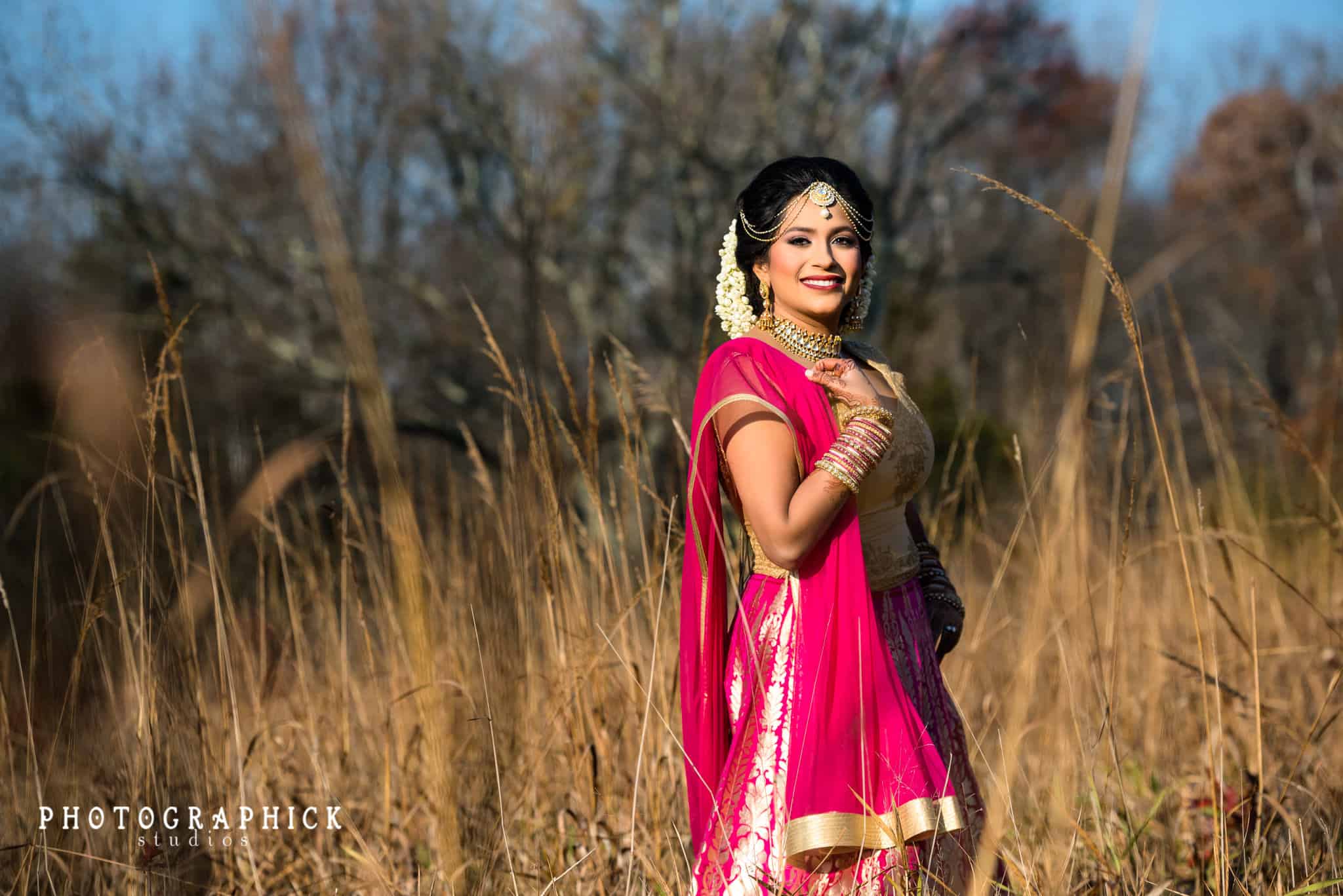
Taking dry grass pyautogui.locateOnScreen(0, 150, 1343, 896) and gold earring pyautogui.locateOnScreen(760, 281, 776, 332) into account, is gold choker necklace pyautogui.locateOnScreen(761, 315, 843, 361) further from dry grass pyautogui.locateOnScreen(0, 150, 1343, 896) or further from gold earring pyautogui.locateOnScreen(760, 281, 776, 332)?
dry grass pyautogui.locateOnScreen(0, 150, 1343, 896)

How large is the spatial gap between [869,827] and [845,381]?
62 cm

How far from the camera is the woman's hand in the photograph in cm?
157

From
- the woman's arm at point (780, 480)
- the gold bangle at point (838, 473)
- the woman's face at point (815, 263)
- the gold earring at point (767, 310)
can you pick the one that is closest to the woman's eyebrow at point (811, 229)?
the woman's face at point (815, 263)

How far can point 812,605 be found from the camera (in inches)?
61.5

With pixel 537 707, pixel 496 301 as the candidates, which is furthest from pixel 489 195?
pixel 537 707

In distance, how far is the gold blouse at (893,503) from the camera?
5.40 ft

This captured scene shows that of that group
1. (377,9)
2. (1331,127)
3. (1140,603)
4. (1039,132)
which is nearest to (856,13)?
(377,9)

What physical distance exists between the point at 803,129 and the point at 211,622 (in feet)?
15.2

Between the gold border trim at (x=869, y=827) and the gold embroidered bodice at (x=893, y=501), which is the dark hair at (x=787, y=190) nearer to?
the gold embroidered bodice at (x=893, y=501)

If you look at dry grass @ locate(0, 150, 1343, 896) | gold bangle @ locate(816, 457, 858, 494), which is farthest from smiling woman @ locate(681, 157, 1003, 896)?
dry grass @ locate(0, 150, 1343, 896)

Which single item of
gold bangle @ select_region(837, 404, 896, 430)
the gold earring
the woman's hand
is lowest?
gold bangle @ select_region(837, 404, 896, 430)

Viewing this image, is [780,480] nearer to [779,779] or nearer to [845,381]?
[845,381]

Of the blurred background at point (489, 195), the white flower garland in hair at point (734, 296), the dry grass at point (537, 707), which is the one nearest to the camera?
the dry grass at point (537, 707)

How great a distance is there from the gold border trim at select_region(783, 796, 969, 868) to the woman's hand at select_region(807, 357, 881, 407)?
555mm
